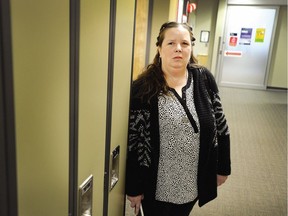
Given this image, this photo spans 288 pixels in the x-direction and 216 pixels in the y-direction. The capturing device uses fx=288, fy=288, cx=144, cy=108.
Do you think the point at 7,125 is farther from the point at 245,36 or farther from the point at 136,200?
the point at 245,36

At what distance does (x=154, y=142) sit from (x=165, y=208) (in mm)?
388

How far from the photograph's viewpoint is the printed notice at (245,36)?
7609mm

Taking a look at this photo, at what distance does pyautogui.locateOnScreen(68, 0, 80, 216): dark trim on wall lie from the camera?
72cm

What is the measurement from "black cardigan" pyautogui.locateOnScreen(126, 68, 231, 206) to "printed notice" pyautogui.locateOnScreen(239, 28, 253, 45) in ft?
22.3

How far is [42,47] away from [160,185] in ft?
3.46

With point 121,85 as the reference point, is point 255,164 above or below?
below

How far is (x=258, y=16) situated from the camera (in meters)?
7.46

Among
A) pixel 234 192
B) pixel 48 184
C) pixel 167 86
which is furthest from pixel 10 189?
pixel 234 192

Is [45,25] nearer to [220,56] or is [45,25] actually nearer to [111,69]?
[111,69]

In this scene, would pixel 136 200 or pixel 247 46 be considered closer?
pixel 136 200

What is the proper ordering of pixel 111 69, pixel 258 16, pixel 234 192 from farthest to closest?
pixel 258 16 → pixel 234 192 → pixel 111 69

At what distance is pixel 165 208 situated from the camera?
1.51 metres

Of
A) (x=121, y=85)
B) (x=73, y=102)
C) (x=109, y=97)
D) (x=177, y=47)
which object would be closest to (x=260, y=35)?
(x=177, y=47)

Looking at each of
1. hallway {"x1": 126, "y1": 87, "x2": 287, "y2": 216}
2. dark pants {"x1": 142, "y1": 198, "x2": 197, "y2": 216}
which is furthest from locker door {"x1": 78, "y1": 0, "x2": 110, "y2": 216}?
hallway {"x1": 126, "y1": 87, "x2": 287, "y2": 216}
